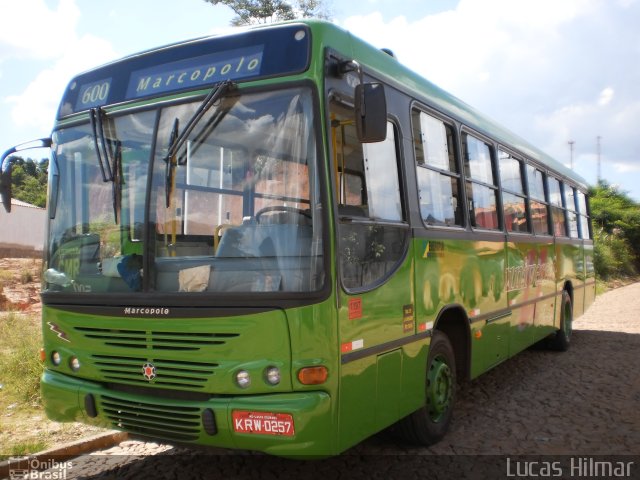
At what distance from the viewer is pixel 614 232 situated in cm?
3356

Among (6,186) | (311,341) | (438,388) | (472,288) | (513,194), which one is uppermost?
(513,194)

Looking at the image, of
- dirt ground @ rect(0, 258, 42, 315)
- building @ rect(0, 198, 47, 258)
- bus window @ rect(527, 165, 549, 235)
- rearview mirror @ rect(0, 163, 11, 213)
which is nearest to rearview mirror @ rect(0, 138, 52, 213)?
rearview mirror @ rect(0, 163, 11, 213)

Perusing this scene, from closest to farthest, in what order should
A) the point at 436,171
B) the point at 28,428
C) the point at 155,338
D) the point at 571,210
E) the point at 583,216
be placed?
the point at 155,338 → the point at 436,171 → the point at 28,428 → the point at 571,210 → the point at 583,216

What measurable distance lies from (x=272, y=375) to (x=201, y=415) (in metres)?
0.51

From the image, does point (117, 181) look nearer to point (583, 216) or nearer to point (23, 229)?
point (583, 216)

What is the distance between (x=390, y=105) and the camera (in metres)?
4.69

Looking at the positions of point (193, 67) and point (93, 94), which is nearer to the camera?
point (193, 67)

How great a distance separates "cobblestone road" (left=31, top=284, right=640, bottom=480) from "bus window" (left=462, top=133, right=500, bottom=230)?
6.28ft

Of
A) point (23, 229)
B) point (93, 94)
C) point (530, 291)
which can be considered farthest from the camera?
point (23, 229)

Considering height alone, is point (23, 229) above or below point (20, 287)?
above

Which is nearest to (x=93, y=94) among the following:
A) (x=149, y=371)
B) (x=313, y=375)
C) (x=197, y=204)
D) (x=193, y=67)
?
(x=193, y=67)

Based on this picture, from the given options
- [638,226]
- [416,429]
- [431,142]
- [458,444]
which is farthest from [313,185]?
[638,226]

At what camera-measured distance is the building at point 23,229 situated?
28.9m

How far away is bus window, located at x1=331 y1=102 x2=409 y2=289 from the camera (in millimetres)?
3932
